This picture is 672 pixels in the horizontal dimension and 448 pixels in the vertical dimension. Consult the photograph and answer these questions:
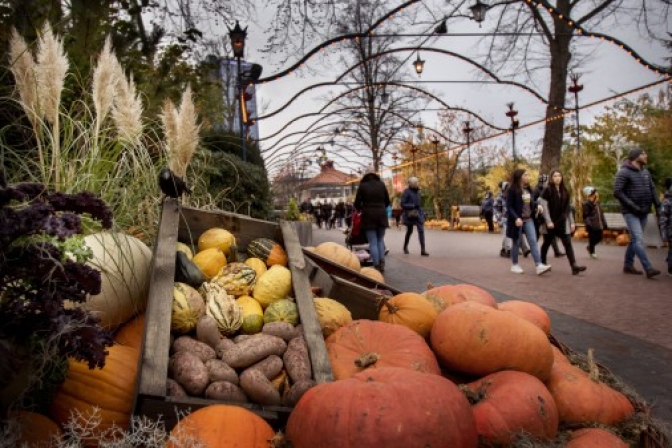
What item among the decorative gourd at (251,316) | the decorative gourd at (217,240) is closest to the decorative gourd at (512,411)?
the decorative gourd at (251,316)

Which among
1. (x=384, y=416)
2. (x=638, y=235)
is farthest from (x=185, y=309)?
(x=638, y=235)

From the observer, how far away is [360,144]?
117 feet

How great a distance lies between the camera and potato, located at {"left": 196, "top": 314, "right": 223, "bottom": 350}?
233cm

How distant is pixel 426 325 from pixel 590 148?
31.1m

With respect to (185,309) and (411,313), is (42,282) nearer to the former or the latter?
(185,309)

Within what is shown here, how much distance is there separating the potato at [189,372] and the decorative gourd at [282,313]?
53 cm

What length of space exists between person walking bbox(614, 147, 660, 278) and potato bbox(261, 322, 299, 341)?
27.0 ft

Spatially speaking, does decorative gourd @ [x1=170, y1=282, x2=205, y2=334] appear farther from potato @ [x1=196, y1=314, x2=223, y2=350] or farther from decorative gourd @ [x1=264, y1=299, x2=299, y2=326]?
decorative gourd @ [x1=264, y1=299, x2=299, y2=326]

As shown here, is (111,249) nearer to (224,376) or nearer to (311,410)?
(224,376)

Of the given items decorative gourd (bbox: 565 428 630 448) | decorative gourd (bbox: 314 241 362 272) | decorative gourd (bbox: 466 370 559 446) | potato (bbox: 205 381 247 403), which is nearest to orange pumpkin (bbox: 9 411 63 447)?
potato (bbox: 205 381 247 403)

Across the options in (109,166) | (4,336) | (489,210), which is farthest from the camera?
(489,210)

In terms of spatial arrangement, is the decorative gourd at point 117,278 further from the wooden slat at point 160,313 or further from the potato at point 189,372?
the potato at point 189,372

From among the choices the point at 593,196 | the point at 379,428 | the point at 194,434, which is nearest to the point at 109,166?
the point at 194,434

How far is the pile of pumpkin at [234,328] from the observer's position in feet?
6.75
